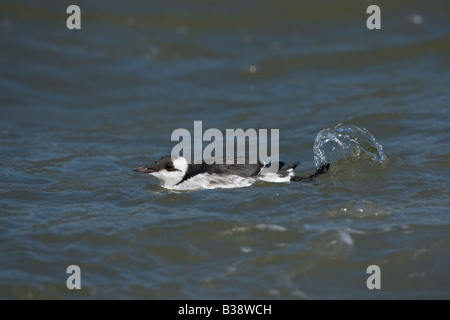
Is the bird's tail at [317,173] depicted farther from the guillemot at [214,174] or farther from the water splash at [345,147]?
the water splash at [345,147]

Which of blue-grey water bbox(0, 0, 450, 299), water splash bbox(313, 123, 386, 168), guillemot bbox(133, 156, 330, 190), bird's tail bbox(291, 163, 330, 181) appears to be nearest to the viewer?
blue-grey water bbox(0, 0, 450, 299)

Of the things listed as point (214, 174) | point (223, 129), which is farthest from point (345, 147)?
point (223, 129)

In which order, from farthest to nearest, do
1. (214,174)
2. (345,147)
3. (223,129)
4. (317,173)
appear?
1. (223,129)
2. (345,147)
3. (317,173)
4. (214,174)

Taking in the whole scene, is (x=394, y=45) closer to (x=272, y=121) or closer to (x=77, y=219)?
(x=272, y=121)

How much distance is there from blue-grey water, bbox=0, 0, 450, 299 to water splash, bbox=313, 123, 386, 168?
0.55 ft

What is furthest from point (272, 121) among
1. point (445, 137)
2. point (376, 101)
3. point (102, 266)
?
point (102, 266)

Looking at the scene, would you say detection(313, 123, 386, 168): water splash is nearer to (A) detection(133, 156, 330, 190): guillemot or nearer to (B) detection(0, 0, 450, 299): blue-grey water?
(B) detection(0, 0, 450, 299): blue-grey water

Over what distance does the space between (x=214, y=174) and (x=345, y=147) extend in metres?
2.32

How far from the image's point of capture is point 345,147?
31.8ft

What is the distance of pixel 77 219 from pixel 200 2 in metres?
11.1

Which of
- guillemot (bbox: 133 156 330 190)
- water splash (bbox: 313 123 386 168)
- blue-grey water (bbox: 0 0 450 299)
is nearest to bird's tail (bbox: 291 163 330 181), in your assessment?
guillemot (bbox: 133 156 330 190)

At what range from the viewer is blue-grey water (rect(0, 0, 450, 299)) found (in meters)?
6.52

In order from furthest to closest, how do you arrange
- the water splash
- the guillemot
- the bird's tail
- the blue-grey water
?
1. the water splash
2. the bird's tail
3. the guillemot
4. the blue-grey water

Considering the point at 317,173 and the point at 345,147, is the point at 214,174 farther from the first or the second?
the point at 345,147
